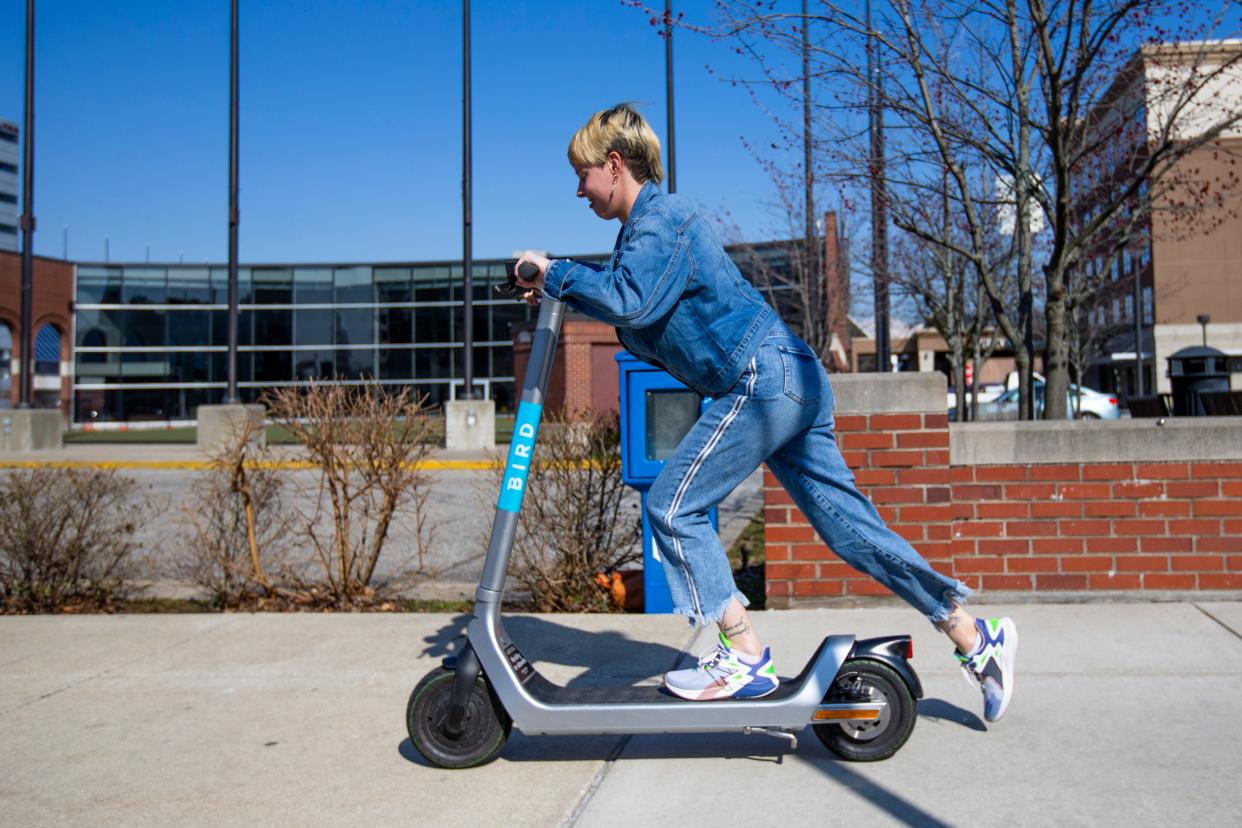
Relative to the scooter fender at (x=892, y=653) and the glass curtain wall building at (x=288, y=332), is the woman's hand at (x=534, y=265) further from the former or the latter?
the glass curtain wall building at (x=288, y=332)

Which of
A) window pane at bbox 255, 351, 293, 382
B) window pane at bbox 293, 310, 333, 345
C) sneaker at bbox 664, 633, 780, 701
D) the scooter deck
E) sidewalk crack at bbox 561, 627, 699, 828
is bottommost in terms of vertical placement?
sidewalk crack at bbox 561, 627, 699, 828

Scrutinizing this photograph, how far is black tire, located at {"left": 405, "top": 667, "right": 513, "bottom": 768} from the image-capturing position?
3277mm

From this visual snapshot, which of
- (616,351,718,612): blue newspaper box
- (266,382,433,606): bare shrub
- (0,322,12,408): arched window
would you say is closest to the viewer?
(616,351,718,612): blue newspaper box

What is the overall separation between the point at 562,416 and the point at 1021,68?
153 inches

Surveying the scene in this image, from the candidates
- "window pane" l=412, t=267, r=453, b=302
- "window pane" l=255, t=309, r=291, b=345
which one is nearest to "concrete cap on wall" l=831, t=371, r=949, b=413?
"window pane" l=412, t=267, r=453, b=302

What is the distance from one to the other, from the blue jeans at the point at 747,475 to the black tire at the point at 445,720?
0.65m

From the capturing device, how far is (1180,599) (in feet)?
17.3

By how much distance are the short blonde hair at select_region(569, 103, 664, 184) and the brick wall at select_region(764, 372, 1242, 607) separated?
2426mm

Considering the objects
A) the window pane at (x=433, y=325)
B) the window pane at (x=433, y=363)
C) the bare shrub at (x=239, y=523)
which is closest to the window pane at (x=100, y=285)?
the window pane at (x=433, y=325)

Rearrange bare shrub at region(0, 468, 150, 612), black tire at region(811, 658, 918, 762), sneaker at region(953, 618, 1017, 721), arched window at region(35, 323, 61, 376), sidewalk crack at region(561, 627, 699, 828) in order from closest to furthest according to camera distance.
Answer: sidewalk crack at region(561, 627, 699, 828), black tire at region(811, 658, 918, 762), sneaker at region(953, 618, 1017, 721), bare shrub at region(0, 468, 150, 612), arched window at region(35, 323, 61, 376)

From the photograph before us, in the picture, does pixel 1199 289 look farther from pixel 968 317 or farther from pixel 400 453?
pixel 400 453

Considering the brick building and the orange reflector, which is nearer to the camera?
the orange reflector

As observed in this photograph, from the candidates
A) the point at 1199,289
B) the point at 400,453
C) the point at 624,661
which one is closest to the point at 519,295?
the point at 624,661

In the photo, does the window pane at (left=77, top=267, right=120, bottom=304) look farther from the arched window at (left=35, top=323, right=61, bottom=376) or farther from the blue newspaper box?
the blue newspaper box
